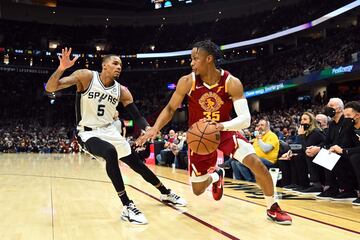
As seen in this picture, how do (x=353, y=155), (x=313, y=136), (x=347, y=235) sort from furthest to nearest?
(x=313, y=136) → (x=353, y=155) → (x=347, y=235)

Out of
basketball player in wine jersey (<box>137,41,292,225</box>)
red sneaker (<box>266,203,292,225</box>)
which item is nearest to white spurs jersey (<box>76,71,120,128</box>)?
basketball player in wine jersey (<box>137,41,292,225</box>)

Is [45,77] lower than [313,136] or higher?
higher

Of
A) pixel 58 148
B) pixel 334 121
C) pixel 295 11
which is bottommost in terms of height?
pixel 58 148

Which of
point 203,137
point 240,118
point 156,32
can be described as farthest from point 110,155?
point 156,32

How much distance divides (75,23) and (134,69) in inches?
306

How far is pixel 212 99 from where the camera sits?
396cm

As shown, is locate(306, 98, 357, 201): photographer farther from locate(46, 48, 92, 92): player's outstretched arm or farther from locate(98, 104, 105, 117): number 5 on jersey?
locate(46, 48, 92, 92): player's outstretched arm

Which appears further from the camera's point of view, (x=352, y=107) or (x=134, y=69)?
(x=134, y=69)

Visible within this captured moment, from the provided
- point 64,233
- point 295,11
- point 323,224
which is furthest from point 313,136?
point 295,11

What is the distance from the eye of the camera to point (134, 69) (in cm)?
4078

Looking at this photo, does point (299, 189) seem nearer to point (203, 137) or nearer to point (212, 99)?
point (212, 99)

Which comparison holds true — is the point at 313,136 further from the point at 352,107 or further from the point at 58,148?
the point at 58,148

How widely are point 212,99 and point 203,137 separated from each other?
0.59m

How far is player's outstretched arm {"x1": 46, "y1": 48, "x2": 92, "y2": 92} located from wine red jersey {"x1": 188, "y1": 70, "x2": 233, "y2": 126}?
1.33m
